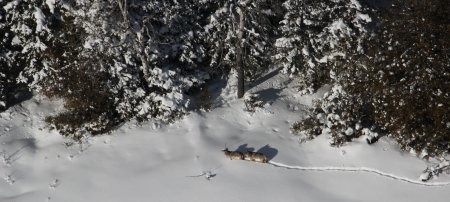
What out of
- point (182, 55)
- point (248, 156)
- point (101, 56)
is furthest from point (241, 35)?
point (101, 56)

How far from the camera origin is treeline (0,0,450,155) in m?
19.6

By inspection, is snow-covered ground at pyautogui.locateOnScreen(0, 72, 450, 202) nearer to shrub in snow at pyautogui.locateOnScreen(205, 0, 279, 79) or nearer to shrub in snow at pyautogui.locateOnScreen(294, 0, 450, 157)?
shrub in snow at pyautogui.locateOnScreen(294, 0, 450, 157)

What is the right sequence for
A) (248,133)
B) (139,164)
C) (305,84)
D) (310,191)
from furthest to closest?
(305,84), (248,133), (139,164), (310,191)

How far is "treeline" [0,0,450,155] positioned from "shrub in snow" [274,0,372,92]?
0.16ft

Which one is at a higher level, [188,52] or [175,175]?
[188,52]

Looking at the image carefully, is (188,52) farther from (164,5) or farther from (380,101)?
(380,101)

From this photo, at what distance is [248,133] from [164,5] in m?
6.75

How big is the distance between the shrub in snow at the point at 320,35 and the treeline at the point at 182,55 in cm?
5

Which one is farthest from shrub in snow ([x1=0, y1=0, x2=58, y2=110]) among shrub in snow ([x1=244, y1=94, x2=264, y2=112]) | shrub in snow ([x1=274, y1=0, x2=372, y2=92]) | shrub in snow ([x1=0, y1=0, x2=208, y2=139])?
shrub in snow ([x1=274, y1=0, x2=372, y2=92])

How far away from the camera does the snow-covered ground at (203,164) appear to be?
18.4m

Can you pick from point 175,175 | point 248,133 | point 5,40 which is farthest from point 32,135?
point 248,133

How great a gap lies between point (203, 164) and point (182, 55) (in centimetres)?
524

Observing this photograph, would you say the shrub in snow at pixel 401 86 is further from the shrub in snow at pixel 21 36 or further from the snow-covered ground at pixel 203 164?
the shrub in snow at pixel 21 36

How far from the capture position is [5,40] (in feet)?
69.0
